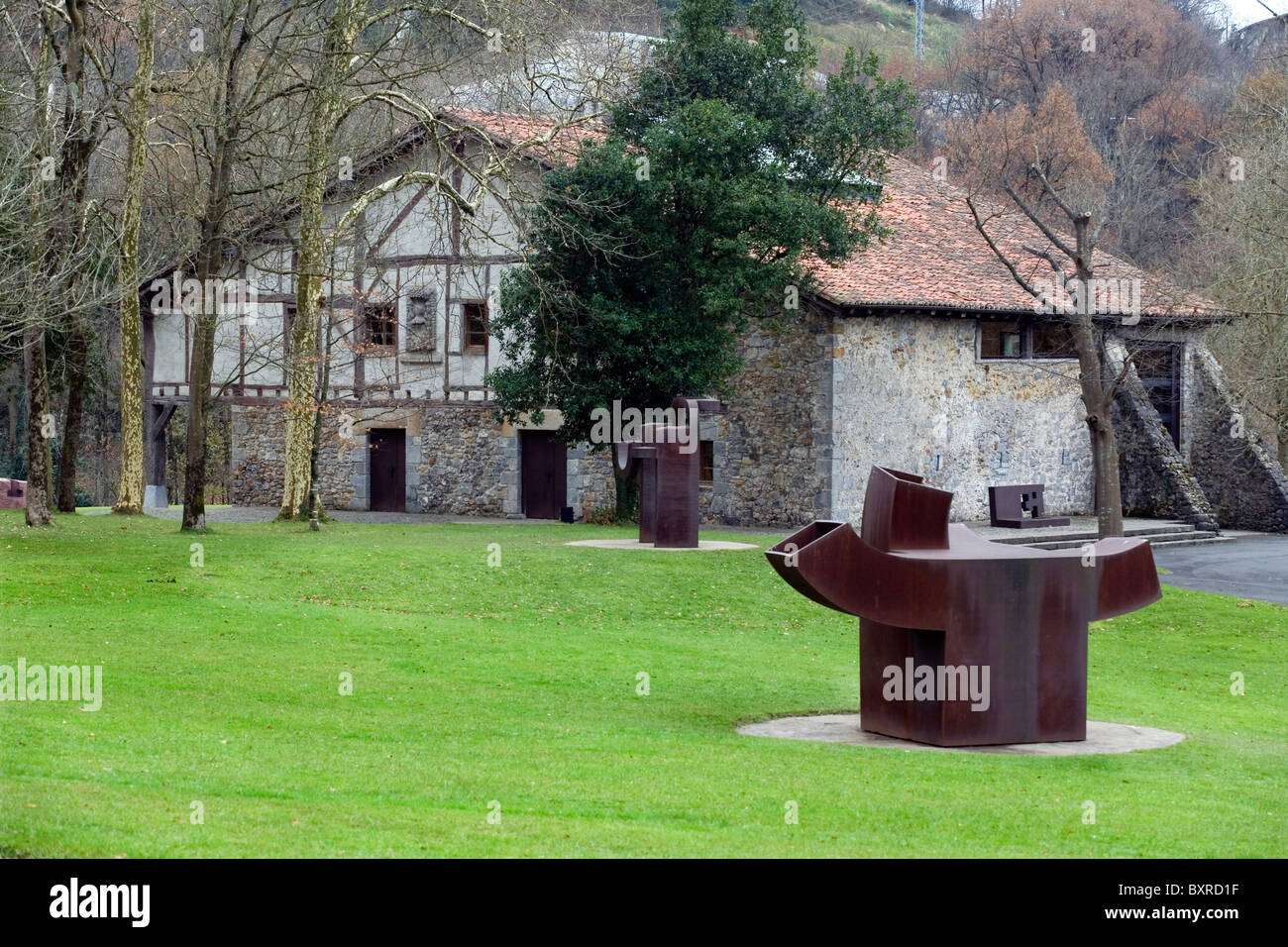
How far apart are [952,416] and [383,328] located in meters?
12.6

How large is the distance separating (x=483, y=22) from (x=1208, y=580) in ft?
50.8

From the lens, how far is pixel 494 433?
112ft

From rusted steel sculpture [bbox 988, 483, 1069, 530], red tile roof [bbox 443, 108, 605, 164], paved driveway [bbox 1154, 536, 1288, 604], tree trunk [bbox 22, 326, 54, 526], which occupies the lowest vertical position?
paved driveway [bbox 1154, 536, 1288, 604]

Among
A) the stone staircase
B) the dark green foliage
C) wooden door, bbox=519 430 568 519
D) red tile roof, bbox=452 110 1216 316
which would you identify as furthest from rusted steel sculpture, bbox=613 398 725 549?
wooden door, bbox=519 430 568 519

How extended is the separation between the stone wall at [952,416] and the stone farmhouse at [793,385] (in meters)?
0.05

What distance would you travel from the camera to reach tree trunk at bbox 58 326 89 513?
26.3m

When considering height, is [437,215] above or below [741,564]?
above

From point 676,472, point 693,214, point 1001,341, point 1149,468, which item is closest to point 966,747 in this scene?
point 676,472

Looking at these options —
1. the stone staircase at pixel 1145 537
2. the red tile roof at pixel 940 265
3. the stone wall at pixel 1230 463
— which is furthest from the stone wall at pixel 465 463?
the stone wall at pixel 1230 463

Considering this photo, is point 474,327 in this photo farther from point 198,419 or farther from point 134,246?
point 198,419

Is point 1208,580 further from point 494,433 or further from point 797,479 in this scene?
point 494,433

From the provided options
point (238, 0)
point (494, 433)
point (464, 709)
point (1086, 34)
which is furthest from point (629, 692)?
point (1086, 34)

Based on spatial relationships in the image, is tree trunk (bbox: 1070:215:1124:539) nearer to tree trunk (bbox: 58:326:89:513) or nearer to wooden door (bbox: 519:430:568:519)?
wooden door (bbox: 519:430:568:519)

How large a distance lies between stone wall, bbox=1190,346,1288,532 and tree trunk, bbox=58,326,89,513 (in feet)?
81.4
